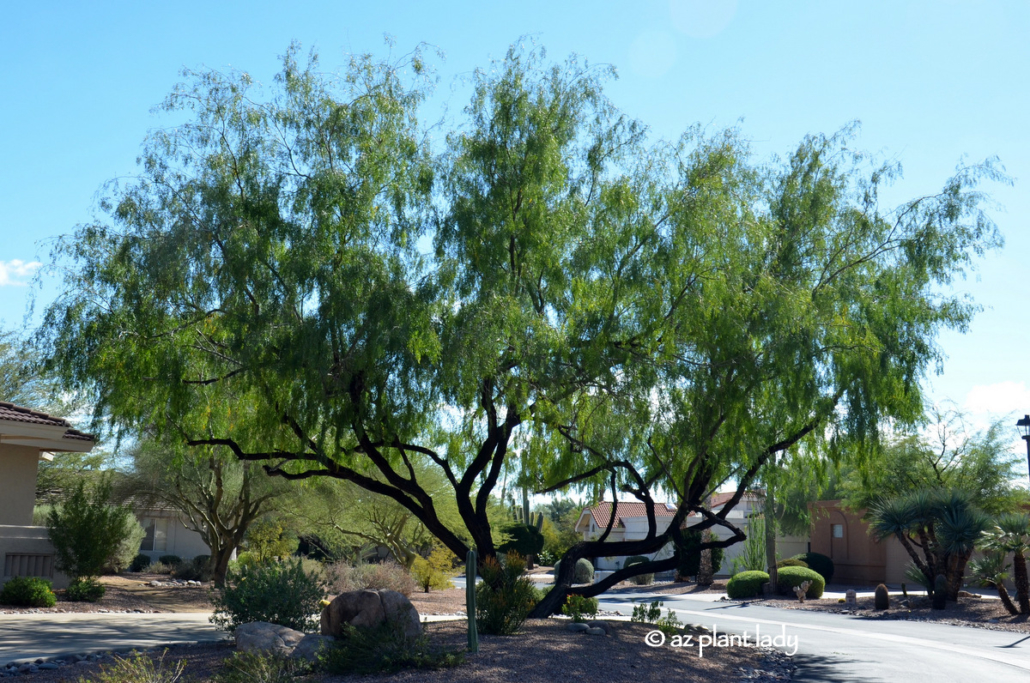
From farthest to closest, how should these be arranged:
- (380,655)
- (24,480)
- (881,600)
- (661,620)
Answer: (881,600)
(24,480)
(661,620)
(380,655)

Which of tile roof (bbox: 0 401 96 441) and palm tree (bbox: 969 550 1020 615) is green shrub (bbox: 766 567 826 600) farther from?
tile roof (bbox: 0 401 96 441)

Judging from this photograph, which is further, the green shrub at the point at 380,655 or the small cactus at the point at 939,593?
the small cactus at the point at 939,593

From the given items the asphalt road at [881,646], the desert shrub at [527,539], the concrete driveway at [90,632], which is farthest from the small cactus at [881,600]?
the desert shrub at [527,539]

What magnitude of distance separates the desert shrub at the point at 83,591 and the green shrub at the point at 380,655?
12.1 m

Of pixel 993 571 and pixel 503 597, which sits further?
pixel 993 571

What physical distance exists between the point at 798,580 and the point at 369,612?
24.1 metres

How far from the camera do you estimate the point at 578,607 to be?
1734cm

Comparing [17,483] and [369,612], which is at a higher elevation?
[17,483]

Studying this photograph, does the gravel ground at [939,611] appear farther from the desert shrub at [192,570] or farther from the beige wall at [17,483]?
the beige wall at [17,483]

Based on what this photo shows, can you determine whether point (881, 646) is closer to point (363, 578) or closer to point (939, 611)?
point (939, 611)

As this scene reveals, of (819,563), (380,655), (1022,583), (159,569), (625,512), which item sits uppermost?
(625,512)

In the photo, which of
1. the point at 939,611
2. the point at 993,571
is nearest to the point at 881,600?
the point at 939,611

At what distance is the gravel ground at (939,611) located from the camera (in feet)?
70.9

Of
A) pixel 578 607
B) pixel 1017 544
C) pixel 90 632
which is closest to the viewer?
pixel 90 632
